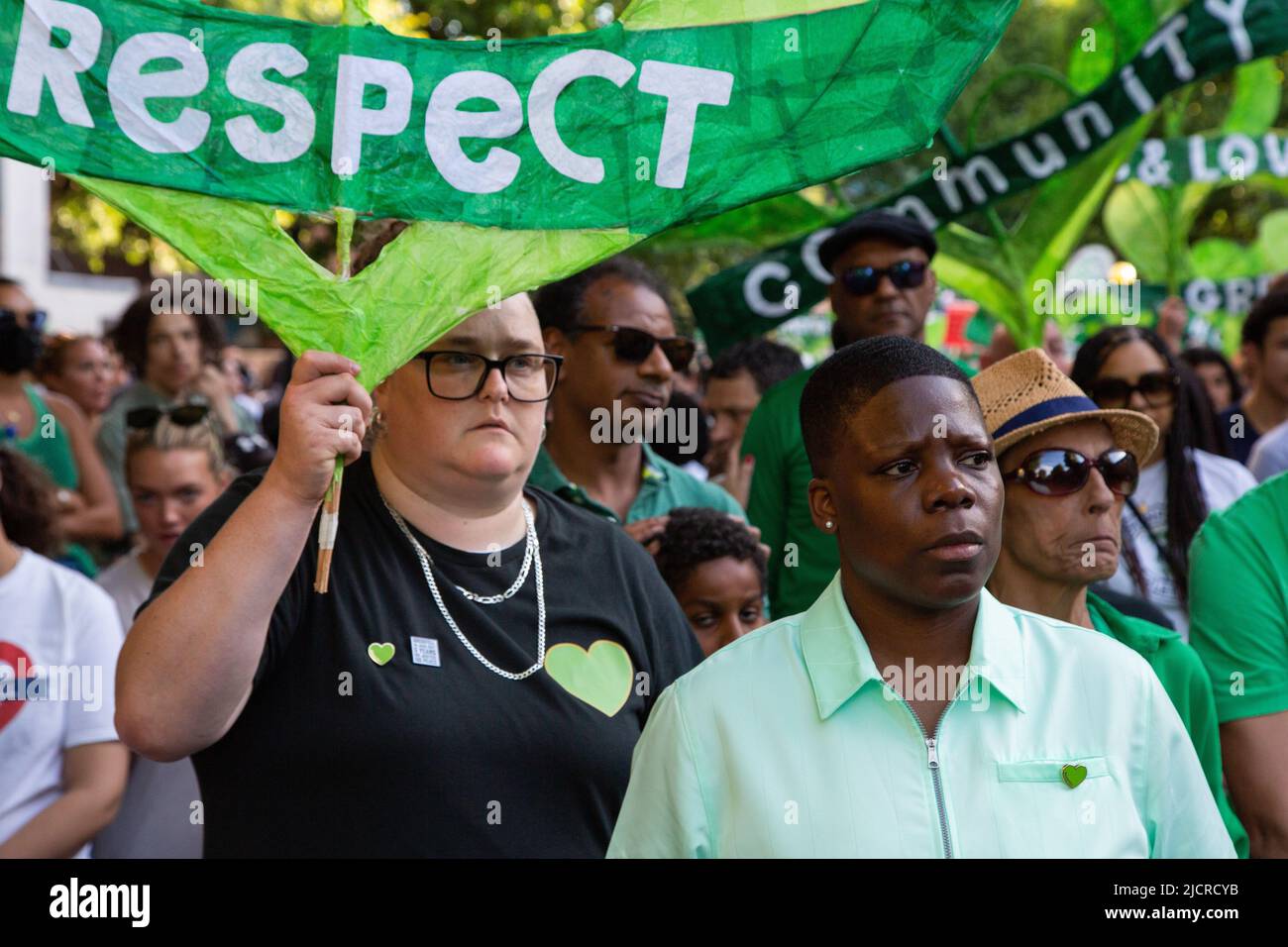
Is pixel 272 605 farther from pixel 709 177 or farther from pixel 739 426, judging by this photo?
pixel 739 426

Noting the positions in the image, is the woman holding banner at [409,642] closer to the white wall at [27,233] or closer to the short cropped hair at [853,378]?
the short cropped hair at [853,378]

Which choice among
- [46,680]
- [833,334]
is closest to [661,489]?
[833,334]

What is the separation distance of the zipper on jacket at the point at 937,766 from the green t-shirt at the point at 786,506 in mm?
2221

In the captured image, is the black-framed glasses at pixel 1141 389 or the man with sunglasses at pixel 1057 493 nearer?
the man with sunglasses at pixel 1057 493

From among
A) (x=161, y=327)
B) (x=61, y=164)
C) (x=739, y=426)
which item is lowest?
(x=61, y=164)

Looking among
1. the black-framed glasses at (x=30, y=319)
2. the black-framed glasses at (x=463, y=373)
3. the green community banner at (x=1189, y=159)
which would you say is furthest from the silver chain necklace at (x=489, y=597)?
the green community banner at (x=1189, y=159)

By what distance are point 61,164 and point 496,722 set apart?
1.14 meters

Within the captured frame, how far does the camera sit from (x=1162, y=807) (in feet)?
6.91

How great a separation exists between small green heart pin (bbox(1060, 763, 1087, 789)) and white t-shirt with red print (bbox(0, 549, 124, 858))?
243cm

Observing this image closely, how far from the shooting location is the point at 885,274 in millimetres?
4461

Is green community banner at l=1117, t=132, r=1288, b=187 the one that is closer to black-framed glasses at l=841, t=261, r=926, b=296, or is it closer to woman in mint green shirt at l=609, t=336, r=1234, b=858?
A: black-framed glasses at l=841, t=261, r=926, b=296

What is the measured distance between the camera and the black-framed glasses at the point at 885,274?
446cm

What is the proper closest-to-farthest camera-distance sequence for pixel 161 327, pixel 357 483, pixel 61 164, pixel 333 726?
1. pixel 61 164
2. pixel 333 726
3. pixel 357 483
4. pixel 161 327
